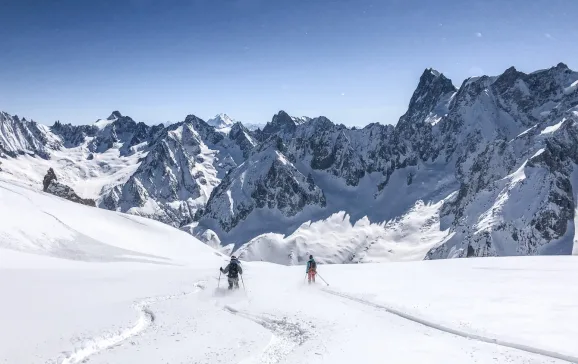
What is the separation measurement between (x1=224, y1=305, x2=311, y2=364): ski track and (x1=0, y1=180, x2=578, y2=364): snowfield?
66mm

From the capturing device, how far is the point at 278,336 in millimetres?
16172

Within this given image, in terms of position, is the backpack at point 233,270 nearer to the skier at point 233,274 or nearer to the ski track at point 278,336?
the skier at point 233,274

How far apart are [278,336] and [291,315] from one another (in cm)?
305

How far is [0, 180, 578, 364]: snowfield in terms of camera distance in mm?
13680

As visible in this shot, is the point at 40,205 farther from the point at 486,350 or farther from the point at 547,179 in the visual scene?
the point at 547,179

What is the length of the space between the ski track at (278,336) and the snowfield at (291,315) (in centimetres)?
7

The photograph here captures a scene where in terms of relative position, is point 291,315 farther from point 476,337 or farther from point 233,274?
point 233,274

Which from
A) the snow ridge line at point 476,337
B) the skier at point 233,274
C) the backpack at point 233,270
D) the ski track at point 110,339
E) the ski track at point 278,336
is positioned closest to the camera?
the snow ridge line at point 476,337

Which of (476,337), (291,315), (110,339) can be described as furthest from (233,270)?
(476,337)

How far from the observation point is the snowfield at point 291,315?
539 inches

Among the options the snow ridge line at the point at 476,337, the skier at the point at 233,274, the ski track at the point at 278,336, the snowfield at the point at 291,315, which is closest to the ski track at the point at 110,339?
the snowfield at the point at 291,315

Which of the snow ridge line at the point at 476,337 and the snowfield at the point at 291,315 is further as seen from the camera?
the snowfield at the point at 291,315

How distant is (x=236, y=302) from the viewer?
74.5 feet

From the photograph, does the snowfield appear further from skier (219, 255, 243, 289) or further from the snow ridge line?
skier (219, 255, 243, 289)
